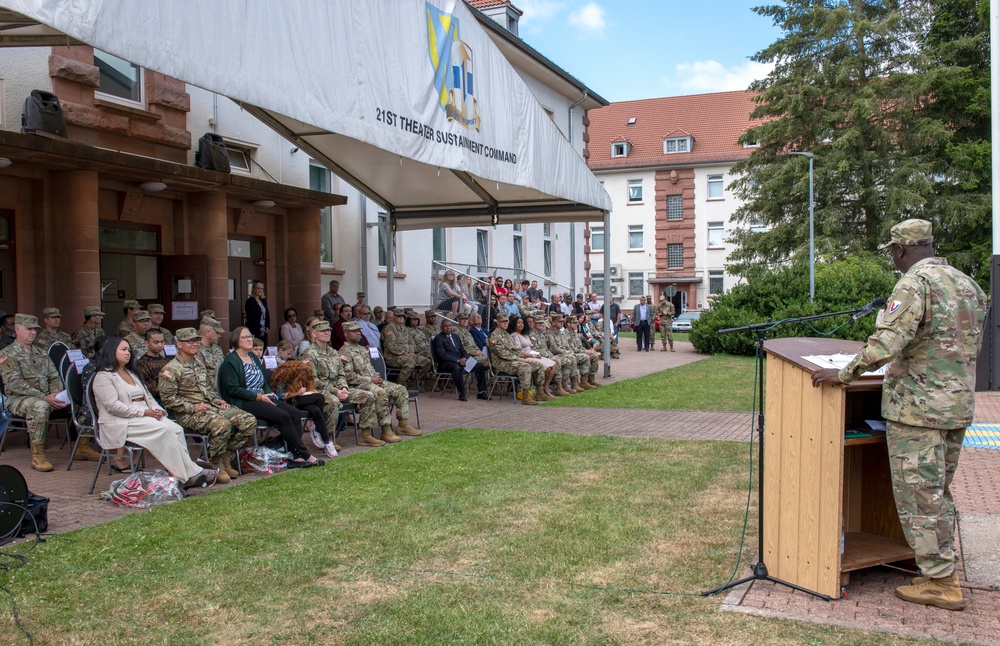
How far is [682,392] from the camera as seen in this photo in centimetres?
1628

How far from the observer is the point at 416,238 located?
22.4 metres

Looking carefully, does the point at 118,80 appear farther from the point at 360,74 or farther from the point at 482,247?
the point at 482,247

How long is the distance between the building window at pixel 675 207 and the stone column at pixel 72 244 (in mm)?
46897

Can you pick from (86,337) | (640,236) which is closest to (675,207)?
(640,236)

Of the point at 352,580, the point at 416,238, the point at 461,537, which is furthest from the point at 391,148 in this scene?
the point at 416,238

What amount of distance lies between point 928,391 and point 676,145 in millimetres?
53802

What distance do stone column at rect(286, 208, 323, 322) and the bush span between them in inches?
473

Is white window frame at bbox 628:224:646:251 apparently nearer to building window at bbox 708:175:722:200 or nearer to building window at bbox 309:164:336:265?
building window at bbox 708:175:722:200

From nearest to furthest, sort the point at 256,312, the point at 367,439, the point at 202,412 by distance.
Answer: the point at 202,412, the point at 367,439, the point at 256,312

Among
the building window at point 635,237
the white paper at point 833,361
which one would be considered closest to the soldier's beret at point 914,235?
the white paper at point 833,361

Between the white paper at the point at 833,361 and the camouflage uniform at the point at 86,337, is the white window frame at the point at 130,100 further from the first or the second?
the white paper at the point at 833,361

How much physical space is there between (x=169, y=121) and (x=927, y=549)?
1264 cm

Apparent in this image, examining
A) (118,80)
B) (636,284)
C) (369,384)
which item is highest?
(118,80)

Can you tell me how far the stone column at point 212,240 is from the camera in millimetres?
14086
